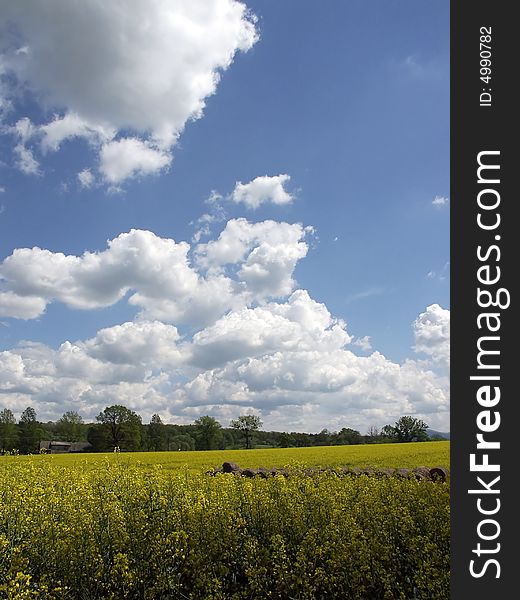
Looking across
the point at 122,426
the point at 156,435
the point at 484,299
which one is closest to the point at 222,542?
the point at 484,299

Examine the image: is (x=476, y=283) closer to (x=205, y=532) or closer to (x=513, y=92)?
(x=513, y=92)

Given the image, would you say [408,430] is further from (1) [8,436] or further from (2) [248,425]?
(1) [8,436]

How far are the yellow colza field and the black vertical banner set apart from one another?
1.17 m

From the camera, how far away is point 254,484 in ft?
26.1

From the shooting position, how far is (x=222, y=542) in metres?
6.16

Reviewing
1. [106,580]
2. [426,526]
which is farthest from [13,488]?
[426,526]

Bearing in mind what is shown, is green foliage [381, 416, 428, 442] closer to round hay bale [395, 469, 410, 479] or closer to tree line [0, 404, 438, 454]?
tree line [0, 404, 438, 454]

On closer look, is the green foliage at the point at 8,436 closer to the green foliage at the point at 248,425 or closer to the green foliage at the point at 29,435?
the green foliage at the point at 29,435

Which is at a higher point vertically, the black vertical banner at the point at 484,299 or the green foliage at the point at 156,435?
the black vertical banner at the point at 484,299

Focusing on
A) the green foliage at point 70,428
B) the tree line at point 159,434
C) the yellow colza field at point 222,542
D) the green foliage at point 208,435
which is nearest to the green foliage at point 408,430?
the tree line at point 159,434

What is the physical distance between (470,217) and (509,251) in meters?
0.47

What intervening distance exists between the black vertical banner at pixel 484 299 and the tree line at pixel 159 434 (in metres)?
58.2

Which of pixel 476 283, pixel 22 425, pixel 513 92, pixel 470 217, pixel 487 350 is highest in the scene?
pixel 513 92

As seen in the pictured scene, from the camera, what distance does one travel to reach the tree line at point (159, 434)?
62.3 metres
